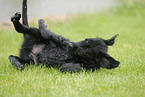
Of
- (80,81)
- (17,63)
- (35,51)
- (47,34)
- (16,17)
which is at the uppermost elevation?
(16,17)

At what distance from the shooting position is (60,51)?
141 inches

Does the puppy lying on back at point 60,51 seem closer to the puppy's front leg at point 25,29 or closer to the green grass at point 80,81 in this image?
the puppy's front leg at point 25,29

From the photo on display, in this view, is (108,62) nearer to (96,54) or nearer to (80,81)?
(96,54)

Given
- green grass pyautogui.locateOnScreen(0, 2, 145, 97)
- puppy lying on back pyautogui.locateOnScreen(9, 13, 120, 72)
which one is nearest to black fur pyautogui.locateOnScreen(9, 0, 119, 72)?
puppy lying on back pyautogui.locateOnScreen(9, 13, 120, 72)

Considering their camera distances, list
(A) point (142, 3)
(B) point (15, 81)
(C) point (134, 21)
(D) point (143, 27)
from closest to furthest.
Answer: (B) point (15, 81) < (D) point (143, 27) < (C) point (134, 21) < (A) point (142, 3)

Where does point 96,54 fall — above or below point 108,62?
above

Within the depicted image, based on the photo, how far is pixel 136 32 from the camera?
25.4 ft

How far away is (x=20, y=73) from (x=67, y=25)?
5.44 meters

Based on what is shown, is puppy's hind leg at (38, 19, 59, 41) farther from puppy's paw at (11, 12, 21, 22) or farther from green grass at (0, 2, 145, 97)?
green grass at (0, 2, 145, 97)

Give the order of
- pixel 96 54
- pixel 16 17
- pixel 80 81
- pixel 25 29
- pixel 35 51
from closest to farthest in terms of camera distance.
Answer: pixel 80 81
pixel 96 54
pixel 16 17
pixel 25 29
pixel 35 51

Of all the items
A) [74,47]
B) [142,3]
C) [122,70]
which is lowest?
[122,70]

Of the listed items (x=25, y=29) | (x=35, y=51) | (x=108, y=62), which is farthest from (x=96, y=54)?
(x=25, y=29)

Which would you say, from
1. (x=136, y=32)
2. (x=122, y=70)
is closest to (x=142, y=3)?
(x=136, y=32)

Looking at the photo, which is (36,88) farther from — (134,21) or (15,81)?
(134,21)
